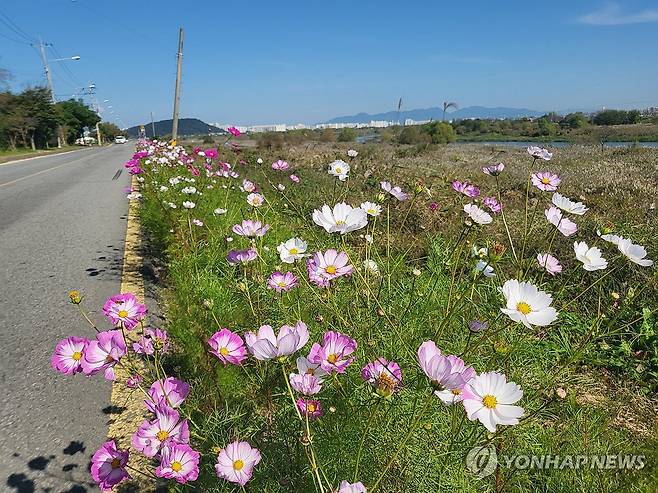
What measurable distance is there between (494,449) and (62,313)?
2768 mm

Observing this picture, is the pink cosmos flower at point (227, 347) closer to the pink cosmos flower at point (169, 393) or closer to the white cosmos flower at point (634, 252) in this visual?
the pink cosmos flower at point (169, 393)

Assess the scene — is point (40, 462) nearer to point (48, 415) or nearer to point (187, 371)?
point (48, 415)

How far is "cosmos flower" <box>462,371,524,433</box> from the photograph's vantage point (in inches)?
34.7

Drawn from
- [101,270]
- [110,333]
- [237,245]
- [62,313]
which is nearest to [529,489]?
[110,333]

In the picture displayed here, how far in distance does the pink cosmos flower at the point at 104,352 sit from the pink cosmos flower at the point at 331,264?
2.00ft

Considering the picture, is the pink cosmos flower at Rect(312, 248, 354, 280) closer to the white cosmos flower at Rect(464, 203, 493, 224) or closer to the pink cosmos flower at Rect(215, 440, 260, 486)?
the white cosmos flower at Rect(464, 203, 493, 224)

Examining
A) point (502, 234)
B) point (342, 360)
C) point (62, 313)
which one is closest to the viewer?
point (342, 360)

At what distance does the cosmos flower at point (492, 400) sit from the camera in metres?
0.88

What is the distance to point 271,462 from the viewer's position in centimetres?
129

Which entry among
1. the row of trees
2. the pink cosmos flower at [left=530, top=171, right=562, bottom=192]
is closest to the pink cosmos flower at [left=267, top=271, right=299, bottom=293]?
the pink cosmos flower at [left=530, top=171, right=562, bottom=192]

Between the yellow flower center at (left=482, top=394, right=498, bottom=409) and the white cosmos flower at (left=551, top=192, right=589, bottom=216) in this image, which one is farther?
the white cosmos flower at (left=551, top=192, right=589, bottom=216)

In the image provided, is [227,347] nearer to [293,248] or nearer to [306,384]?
[306,384]

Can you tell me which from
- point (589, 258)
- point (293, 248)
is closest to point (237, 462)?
point (293, 248)

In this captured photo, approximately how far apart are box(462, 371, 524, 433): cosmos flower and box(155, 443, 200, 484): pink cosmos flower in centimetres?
64
